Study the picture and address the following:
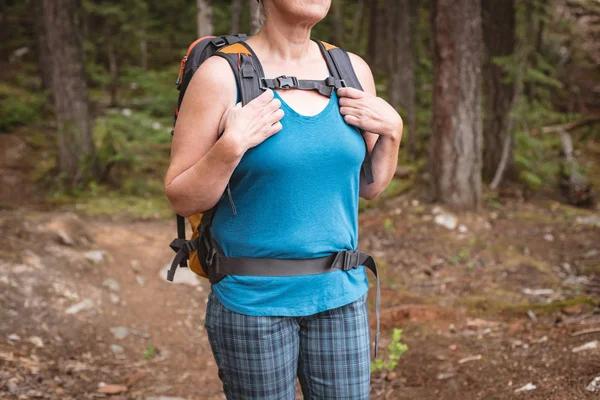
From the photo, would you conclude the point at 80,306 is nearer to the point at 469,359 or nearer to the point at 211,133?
the point at 469,359

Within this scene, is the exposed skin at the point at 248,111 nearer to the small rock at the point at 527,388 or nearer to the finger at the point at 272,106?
the finger at the point at 272,106

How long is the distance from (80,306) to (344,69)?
166 inches

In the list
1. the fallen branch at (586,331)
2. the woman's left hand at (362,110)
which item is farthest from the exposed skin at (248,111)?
the fallen branch at (586,331)

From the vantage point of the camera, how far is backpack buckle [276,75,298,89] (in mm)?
2033

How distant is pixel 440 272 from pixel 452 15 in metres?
3.48

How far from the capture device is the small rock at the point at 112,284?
604 centimetres

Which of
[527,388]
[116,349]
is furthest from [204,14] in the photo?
[527,388]

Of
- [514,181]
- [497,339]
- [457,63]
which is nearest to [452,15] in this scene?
[457,63]

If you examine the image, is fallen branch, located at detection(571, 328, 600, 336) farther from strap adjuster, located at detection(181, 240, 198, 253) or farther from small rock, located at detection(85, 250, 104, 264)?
small rock, located at detection(85, 250, 104, 264)

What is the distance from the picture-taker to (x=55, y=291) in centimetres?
549

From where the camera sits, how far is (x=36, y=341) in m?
4.79

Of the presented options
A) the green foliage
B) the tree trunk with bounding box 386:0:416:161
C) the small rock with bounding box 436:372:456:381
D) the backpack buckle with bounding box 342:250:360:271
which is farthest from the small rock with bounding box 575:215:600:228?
the backpack buckle with bounding box 342:250:360:271

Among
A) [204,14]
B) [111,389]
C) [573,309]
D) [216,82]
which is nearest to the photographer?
[216,82]

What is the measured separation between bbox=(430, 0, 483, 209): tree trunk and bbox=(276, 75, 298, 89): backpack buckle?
20.7 ft
